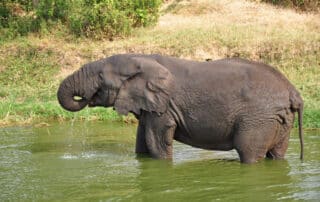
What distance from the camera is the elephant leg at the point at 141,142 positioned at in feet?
35.1

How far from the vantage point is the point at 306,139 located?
12305mm

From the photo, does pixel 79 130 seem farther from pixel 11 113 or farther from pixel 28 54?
pixel 28 54

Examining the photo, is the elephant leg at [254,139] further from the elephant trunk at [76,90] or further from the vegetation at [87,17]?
the vegetation at [87,17]

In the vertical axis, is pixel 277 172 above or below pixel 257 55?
below

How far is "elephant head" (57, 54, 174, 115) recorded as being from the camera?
10195 millimetres

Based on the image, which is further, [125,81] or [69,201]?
[125,81]

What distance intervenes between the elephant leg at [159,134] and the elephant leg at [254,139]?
40.4 inches

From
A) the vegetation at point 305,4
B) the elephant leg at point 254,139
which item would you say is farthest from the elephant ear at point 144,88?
the vegetation at point 305,4

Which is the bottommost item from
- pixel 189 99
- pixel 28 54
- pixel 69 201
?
pixel 69 201

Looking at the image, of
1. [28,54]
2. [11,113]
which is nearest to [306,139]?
[11,113]

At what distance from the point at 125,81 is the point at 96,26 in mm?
12799

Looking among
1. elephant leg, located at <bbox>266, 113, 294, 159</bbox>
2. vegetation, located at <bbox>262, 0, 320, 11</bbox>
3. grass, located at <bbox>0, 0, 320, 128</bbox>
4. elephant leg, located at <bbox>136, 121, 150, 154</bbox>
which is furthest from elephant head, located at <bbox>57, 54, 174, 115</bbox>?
vegetation, located at <bbox>262, 0, 320, 11</bbox>

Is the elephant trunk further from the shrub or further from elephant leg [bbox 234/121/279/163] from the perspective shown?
the shrub

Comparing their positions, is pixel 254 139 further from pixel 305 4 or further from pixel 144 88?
pixel 305 4
